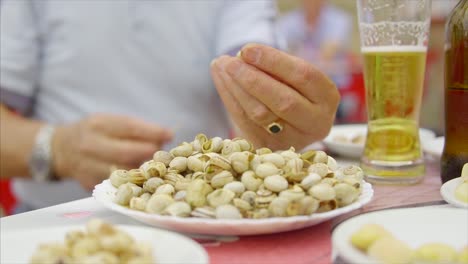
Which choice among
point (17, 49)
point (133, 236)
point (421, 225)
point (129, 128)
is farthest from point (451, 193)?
point (17, 49)

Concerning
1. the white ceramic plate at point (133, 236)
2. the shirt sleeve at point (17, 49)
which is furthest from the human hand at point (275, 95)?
the shirt sleeve at point (17, 49)

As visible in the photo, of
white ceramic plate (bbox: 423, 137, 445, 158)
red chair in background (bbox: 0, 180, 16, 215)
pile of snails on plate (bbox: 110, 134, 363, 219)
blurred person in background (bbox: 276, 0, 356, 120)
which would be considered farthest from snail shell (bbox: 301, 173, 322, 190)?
blurred person in background (bbox: 276, 0, 356, 120)

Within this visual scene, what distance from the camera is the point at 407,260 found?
43 centimetres

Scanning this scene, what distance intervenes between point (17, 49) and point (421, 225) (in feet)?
3.34

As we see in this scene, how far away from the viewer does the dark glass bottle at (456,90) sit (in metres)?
0.72

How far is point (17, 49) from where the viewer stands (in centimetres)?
131

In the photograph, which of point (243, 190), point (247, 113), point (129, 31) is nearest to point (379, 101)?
point (247, 113)

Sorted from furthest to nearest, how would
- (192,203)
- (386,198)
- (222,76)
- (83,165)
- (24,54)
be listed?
1. (24,54)
2. (83,165)
3. (222,76)
4. (386,198)
5. (192,203)

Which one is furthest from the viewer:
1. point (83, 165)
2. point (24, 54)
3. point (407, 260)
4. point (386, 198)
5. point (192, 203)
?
point (24, 54)

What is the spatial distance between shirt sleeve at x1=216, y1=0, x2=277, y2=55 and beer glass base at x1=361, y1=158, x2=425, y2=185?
59cm

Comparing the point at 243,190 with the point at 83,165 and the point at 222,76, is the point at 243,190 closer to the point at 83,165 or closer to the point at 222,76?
the point at 222,76

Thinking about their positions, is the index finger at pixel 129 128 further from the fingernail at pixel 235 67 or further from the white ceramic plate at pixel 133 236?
the white ceramic plate at pixel 133 236

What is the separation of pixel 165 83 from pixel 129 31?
13 cm

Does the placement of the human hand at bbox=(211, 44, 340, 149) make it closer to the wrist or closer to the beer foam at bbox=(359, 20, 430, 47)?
the beer foam at bbox=(359, 20, 430, 47)
